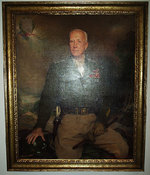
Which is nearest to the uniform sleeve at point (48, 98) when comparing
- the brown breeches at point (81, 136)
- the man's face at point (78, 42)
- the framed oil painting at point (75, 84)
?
the framed oil painting at point (75, 84)

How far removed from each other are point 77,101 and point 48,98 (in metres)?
0.42

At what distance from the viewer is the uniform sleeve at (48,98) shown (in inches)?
84.4

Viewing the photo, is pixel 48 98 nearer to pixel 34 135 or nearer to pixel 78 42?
pixel 34 135

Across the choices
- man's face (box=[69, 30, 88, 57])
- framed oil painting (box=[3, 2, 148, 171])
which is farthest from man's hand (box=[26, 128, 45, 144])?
man's face (box=[69, 30, 88, 57])

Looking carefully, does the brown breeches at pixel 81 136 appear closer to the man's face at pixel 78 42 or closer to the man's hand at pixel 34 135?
the man's hand at pixel 34 135

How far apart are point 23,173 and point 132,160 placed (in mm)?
1618

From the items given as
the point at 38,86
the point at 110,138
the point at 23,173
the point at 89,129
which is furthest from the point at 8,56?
the point at 110,138

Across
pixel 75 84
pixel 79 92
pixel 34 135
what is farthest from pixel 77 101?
pixel 34 135

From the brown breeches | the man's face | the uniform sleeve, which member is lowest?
the brown breeches

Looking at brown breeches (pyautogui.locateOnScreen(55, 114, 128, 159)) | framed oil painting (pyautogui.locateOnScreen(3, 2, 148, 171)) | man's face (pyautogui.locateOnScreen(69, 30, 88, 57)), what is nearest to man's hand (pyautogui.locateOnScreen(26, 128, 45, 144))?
framed oil painting (pyautogui.locateOnScreen(3, 2, 148, 171))

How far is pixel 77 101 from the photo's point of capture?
216 centimetres

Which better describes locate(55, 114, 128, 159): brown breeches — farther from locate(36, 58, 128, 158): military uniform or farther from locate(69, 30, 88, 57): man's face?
locate(69, 30, 88, 57): man's face

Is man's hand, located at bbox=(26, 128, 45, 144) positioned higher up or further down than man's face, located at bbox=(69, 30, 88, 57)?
further down

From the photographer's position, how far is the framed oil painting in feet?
6.93
